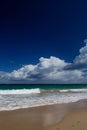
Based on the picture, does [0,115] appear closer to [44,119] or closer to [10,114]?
[10,114]

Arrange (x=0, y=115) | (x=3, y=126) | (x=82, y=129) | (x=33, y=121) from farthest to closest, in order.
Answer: (x=0, y=115) → (x=33, y=121) → (x=3, y=126) → (x=82, y=129)

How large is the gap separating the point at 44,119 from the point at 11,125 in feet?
4.89

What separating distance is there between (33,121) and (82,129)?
196 cm

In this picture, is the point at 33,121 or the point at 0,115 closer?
the point at 33,121

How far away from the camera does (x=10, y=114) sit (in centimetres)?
851

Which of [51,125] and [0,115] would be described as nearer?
[51,125]

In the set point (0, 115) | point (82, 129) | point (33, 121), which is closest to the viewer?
point (82, 129)

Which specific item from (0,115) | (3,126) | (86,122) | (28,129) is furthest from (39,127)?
(0,115)

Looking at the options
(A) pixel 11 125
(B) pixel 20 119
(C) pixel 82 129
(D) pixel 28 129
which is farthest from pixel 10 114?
(C) pixel 82 129

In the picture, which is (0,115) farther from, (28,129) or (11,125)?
(28,129)

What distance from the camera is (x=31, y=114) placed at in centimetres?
864

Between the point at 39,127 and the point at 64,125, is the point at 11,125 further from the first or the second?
the point at 64,125

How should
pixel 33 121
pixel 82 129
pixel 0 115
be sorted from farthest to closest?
1. pixel 0 115
2. pixel 33 121
3. pixel 82 129

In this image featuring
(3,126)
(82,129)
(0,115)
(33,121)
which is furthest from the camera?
(0,115)
